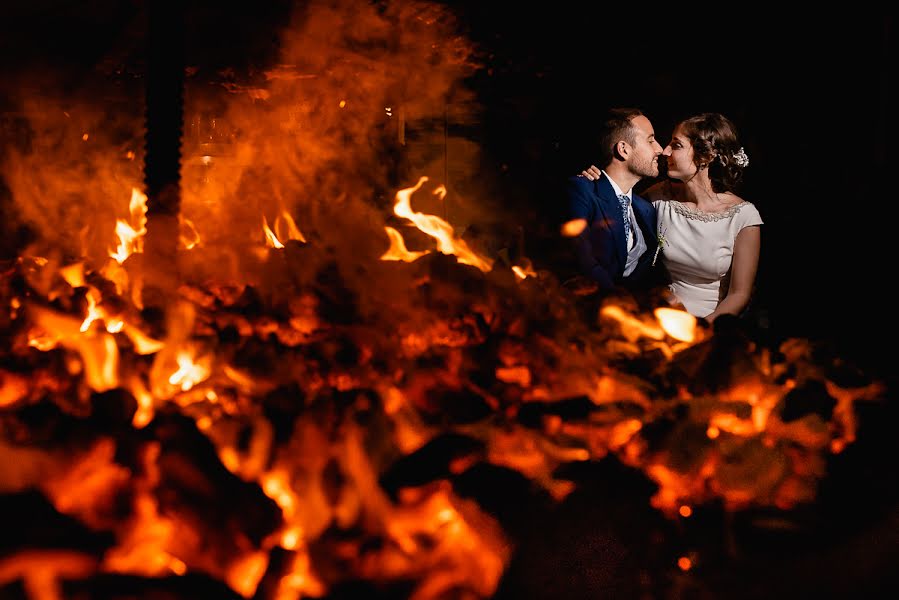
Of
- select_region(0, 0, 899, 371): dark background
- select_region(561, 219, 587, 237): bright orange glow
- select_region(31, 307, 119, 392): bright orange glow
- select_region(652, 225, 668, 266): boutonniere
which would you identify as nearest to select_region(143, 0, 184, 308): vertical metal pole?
select_region(31, 307, 119, 392): bright orange glow

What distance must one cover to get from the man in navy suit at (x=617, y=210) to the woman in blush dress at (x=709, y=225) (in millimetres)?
145

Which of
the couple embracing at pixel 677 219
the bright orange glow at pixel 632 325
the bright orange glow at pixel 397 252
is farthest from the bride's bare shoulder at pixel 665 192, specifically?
the bright orange glow at pixel 397 252

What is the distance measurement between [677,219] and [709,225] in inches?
8.0

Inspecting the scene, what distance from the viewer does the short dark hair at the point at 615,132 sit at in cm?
426

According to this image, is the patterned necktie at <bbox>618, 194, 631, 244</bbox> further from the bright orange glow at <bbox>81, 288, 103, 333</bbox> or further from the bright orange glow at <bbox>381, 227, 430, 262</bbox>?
the bright orange glow at <bbox>81, 288, 103, 333</bbox>

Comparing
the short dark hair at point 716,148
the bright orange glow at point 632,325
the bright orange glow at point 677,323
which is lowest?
the bright orange glow at point 632,325

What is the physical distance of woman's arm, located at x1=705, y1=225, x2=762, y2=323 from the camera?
404cm

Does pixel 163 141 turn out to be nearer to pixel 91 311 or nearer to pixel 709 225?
pixel 91 311

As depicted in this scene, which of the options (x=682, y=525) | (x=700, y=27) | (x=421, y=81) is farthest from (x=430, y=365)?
(x=700, y=27)

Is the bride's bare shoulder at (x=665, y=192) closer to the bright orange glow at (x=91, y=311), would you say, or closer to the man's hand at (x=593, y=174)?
the man's hand at (x=593, y=174)

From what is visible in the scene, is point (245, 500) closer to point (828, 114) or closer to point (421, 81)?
point (421, 81)

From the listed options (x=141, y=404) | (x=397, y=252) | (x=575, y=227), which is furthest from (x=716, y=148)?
(x=141, y=404)

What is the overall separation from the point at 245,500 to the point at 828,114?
4.83 metres

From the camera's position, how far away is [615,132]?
14.1ft
